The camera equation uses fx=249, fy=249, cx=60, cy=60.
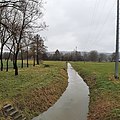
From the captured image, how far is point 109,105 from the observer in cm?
1902

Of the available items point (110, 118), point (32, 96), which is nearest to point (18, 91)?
point (32, 96)

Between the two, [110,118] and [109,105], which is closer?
[110,118]

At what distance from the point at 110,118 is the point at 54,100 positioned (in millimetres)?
→ 9055

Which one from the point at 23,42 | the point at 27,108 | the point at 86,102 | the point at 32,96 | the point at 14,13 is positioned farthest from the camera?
the point at 23,42

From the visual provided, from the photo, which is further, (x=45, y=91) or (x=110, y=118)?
(x=45, y=91)

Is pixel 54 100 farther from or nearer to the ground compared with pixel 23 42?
nearer to the ground

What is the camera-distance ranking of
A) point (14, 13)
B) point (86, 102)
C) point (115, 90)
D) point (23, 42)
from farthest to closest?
1. point (23, 42)
2. point (14, 13)
3. point (115, 90)
4. point (86, 102)

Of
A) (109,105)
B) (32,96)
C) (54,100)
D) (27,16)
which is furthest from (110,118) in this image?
(27,16)

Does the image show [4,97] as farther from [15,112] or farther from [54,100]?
[54,100]

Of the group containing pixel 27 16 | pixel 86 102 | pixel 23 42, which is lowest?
pixel 86 102

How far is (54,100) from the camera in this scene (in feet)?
78.8

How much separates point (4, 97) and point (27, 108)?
→ 6.52 feet

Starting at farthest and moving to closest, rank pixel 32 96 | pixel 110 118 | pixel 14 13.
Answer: pixel 14 13 < pixel 32 96 < pixel 110 118

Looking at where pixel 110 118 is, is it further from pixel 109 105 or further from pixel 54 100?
pixel 54 100
